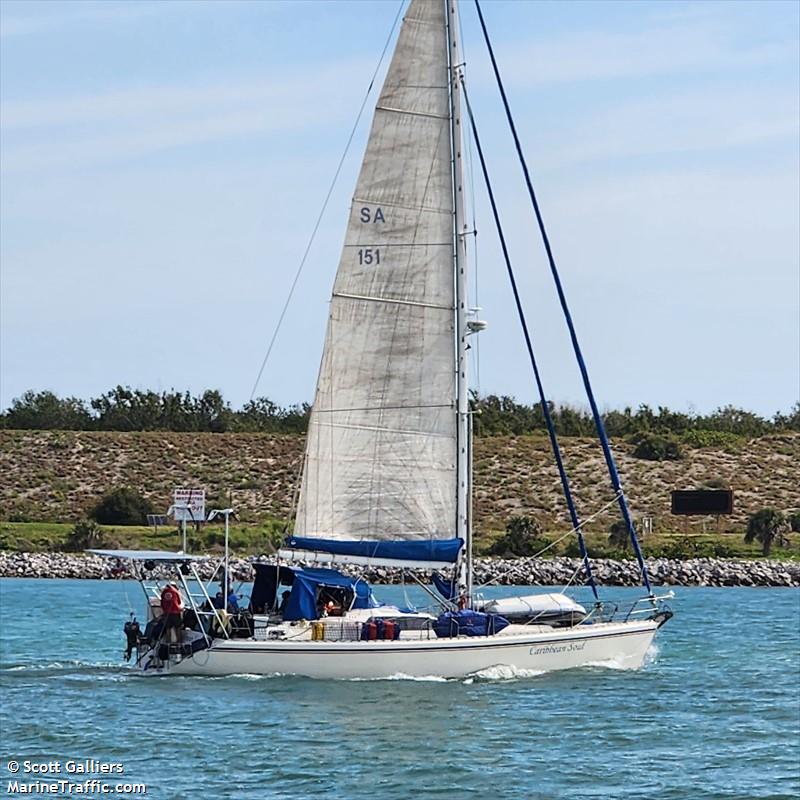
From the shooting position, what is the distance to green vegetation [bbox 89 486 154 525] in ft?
289

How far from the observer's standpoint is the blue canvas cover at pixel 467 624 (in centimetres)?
3319

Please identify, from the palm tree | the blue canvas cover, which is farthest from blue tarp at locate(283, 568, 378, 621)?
the palm tree

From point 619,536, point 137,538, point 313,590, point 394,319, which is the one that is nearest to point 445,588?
point 313,590

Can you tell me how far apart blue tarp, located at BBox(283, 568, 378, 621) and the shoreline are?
102ft

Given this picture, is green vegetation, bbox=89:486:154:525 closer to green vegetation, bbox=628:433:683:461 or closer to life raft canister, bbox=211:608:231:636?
green vegetation, bbox=628:433:683:461

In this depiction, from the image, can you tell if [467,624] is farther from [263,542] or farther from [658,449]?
[658,449]

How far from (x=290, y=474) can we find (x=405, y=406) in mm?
65446

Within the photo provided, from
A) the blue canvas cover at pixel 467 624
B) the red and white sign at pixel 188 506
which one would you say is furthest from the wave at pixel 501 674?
the red and white sign at pixel 188 506

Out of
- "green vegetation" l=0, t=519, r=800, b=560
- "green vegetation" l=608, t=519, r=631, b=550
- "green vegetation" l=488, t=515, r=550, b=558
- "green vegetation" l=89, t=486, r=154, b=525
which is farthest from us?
"green vegetation" l=89, t=486, r=154, b=525

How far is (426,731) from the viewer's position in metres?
27.9

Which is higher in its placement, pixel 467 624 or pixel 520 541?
pixel 520 541

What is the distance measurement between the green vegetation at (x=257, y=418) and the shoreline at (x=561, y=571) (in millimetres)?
40338

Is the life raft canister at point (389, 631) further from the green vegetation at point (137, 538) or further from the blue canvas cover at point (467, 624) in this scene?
the green vegetation at point (137, 538)

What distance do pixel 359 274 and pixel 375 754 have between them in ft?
39.9
